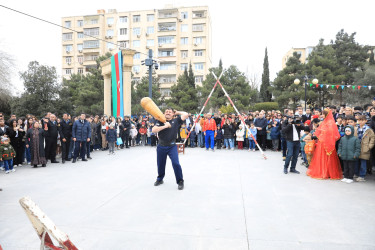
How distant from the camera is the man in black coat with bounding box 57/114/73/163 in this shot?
1009 cm

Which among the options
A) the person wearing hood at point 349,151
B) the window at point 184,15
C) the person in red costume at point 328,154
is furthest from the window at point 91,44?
the person wearing hood at point 349,151

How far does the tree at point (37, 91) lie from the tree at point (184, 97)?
13.6 meters

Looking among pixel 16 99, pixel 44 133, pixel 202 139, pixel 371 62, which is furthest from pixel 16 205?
pixel 371 62

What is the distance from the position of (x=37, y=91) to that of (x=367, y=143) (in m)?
29.0

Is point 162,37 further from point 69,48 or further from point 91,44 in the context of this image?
point 69,48

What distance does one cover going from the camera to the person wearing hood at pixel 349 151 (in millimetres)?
6645

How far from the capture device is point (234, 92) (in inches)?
1217

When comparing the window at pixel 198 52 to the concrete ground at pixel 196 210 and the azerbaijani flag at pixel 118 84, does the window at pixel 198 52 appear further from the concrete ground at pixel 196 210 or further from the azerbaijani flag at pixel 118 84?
the concrete ground at pixel 196 210

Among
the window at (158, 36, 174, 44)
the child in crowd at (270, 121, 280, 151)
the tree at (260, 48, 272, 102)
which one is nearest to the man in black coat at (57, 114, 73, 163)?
the child in crowd at (270, 121, 280, 151)

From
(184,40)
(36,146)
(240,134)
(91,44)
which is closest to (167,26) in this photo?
(184,40)

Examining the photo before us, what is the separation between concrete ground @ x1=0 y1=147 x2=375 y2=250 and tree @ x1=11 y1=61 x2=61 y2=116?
70.5 feet

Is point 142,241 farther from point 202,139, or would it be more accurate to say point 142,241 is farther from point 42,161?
point 202,139

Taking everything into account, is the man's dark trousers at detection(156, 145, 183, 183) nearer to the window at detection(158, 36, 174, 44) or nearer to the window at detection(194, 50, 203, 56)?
the window at detection(194, 50, 203, 56)

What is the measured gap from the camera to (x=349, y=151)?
6.70m
